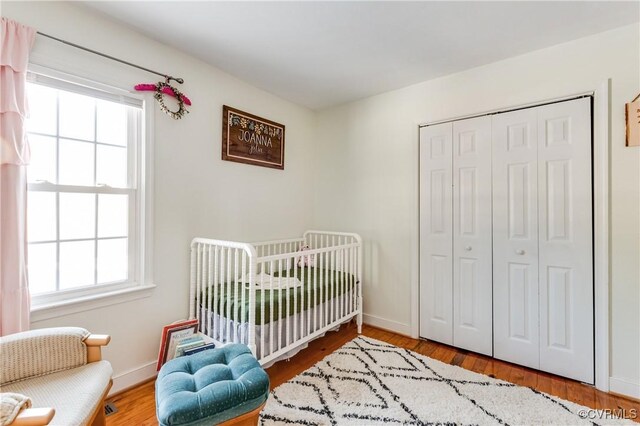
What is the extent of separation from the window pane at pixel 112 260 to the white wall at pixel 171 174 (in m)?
0.19

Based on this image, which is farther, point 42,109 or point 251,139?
point 251,139

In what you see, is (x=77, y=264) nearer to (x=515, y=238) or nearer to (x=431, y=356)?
(x=431, y=356)

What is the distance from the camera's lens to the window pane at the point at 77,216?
67.7 inches

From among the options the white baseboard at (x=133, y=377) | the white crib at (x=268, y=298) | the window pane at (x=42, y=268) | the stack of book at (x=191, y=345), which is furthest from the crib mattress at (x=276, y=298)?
the window pane at (x=42, y=268)

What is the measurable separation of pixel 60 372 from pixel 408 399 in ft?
5.97

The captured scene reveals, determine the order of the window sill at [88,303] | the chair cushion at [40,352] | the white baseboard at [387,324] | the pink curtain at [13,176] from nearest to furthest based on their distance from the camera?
Result: 1. the chair cushion at [40,352]
2. the pink curtain at [13,176]
3. the window sill at [88,303]
4. the white baseboard at [387,324]

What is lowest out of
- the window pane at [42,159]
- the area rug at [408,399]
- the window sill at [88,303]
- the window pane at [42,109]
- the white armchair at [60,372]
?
the area rug at [408,399]

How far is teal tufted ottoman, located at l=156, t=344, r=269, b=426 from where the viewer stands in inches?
43.4

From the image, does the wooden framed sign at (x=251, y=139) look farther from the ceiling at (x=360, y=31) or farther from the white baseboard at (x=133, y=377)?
the white baseboard at (x=133, y=377)

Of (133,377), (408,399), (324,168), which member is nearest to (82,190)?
(133,377)

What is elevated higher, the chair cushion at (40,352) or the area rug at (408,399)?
the chair cushion at (40,352)

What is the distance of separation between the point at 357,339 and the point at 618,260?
1942 millimetres

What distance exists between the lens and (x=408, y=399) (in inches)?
69.5

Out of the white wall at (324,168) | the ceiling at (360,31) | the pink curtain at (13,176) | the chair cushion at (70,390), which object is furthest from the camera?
the white wall at (324,168)
